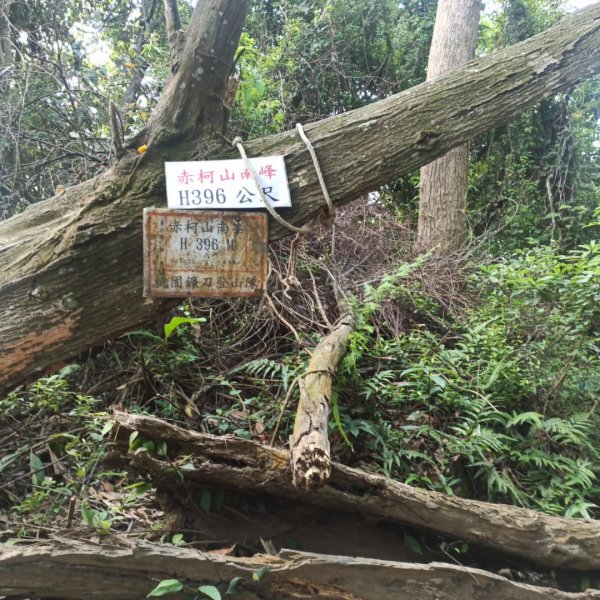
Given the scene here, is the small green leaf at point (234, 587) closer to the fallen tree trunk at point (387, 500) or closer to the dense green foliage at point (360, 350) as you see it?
the fallen tree trunk at point (387, 500)

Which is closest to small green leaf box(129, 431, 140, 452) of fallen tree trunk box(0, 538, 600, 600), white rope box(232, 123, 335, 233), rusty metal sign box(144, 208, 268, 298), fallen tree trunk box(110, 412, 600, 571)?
fallen tree trunk box(110, 412, 600, 571)

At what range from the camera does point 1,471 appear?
109 inches

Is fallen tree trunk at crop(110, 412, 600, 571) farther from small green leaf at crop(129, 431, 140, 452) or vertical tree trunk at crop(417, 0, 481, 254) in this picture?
vertical tree trunk at crop(417, 0, 481, 254)

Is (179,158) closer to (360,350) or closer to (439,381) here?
(360,350)

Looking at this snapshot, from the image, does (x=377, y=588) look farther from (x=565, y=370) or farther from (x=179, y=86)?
(x=179, y=86)

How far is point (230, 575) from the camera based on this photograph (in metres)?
2.06

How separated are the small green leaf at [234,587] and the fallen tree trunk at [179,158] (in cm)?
112

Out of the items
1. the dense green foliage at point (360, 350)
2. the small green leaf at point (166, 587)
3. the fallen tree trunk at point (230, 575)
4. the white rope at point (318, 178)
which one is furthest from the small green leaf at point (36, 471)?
the white rope at point (318, 178)

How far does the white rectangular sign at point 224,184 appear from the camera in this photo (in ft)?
6.64

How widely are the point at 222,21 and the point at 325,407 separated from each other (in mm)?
1866

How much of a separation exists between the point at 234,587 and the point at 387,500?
0.77 m

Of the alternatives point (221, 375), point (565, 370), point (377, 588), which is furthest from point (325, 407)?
point (565, 370)

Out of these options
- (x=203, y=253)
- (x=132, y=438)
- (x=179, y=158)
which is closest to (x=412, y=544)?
(x=132, y=438)

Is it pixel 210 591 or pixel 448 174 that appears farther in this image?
pixel 448 174
